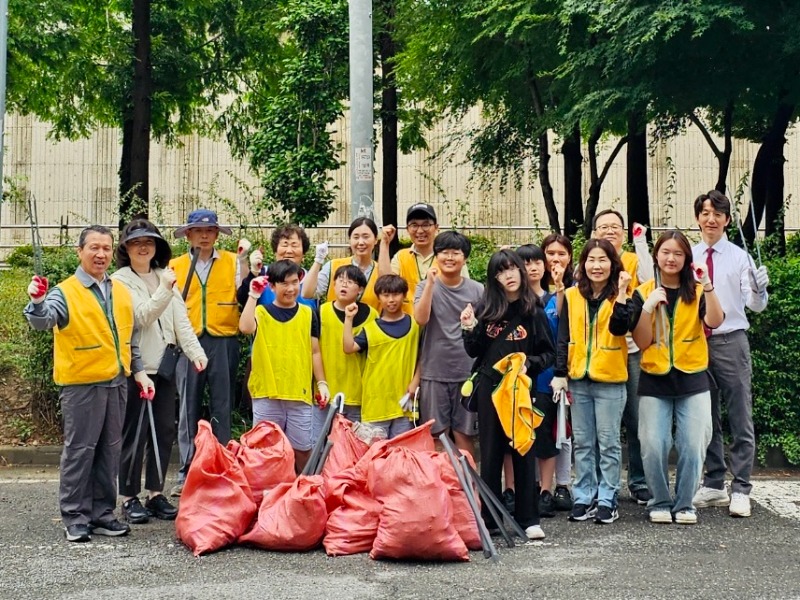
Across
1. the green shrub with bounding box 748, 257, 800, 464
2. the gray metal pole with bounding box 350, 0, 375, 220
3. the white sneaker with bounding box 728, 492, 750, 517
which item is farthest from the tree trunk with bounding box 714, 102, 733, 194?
the white sneaker with bounding box 728, 492, 750, 517

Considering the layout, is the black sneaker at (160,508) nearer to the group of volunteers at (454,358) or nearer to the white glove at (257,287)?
the group of volunteers at (454,358)

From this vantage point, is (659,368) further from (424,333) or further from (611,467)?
(424,333)

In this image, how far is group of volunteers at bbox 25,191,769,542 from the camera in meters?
6.56

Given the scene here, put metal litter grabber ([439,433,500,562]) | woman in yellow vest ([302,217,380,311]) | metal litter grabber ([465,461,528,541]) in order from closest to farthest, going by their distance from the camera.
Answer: metal litter grabber ([439,433,500,562]), metal litter grabber ([465,461,528,541]), woman in yellow vest ([302,217,380,311])

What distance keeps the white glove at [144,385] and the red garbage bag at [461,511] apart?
6.08ft

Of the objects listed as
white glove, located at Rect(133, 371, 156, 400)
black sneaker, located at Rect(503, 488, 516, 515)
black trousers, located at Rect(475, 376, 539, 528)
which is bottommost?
black sneaker, located at Rect(503, 488, 516, 515)

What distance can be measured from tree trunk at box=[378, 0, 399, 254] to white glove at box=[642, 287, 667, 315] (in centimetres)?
1064

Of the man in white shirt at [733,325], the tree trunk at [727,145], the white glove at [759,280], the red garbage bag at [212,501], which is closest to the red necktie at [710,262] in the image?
the man in white shirt at [733,325]

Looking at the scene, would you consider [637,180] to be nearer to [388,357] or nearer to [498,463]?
[388,357]

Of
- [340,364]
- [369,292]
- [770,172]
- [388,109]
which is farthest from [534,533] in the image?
[388,109]

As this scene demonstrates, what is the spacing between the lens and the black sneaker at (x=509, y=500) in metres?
6.95

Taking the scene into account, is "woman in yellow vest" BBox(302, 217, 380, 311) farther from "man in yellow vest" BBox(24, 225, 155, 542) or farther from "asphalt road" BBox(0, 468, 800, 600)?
"asphalt road" BBox(0, 468, 800, 600)

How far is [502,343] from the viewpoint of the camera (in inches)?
262

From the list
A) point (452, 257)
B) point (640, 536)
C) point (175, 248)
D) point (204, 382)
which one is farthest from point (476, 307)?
point (175, 248)
